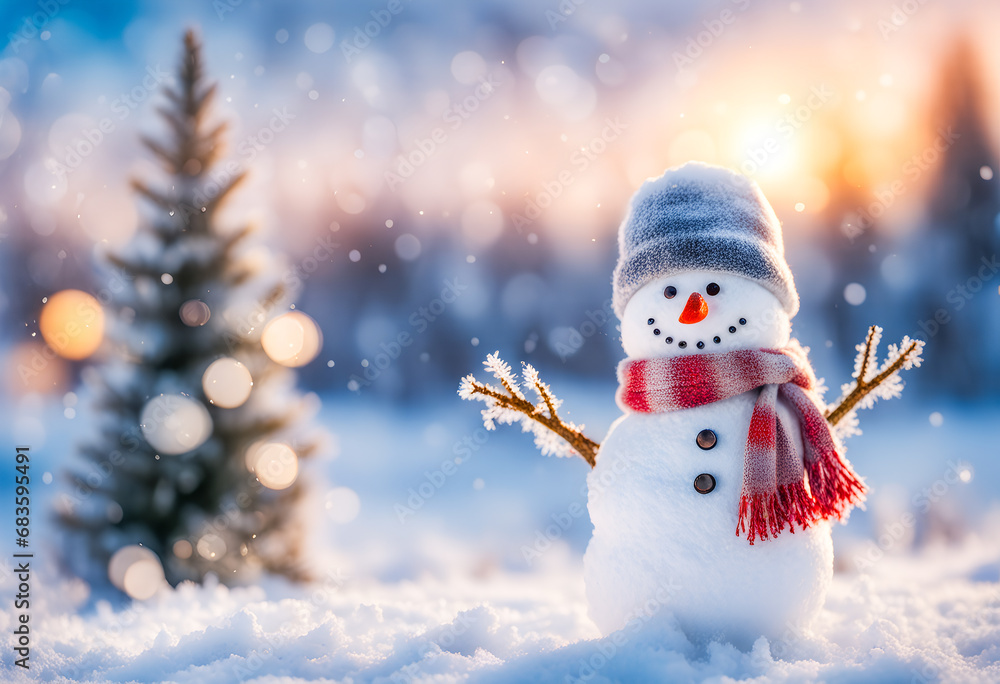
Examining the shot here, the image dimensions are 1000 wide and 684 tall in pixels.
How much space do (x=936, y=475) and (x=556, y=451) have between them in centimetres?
268

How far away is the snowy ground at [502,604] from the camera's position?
1.57 meters

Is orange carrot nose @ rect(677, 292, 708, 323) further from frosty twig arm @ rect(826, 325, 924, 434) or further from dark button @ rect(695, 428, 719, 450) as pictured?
frosty twig arm @ rect(826, 325, 924, 434)

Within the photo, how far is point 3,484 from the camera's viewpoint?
543 cm

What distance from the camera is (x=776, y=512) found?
1641 mm

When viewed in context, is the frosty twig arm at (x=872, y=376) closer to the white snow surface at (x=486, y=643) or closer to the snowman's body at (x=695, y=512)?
the snowman's body at (x=695, y=512)

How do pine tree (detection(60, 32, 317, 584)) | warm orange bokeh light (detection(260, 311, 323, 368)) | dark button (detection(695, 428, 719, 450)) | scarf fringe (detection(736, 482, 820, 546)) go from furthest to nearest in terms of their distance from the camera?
warm orange bokeh light (detection(260, 311, 323, 368)) < pine tree (detection(60, 32, 317, 584)) < dark button (detection(695, 428, 719, 450)) < scarf fringe (detection(736, 482, 820, 546))

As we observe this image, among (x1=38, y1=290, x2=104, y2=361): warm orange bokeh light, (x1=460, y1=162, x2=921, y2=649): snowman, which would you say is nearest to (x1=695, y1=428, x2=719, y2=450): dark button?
(x1=460, y1=162, x2=921, y2=649): snowman

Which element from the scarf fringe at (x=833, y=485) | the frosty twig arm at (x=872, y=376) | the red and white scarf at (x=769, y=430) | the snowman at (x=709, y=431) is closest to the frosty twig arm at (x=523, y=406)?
the snowman at (x=709, y=431)

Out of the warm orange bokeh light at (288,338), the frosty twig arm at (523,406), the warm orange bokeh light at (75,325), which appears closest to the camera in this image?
the frosty twig arm at (523,406)

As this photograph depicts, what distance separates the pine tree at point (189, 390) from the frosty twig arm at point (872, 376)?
10.4 feet

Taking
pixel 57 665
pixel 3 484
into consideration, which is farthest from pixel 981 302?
pixel 3 484

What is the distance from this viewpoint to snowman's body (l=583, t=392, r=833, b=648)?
1650 mm

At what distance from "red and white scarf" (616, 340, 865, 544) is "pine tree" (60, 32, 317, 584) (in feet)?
9.37

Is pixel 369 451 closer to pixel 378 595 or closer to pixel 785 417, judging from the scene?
pixel 378 595
